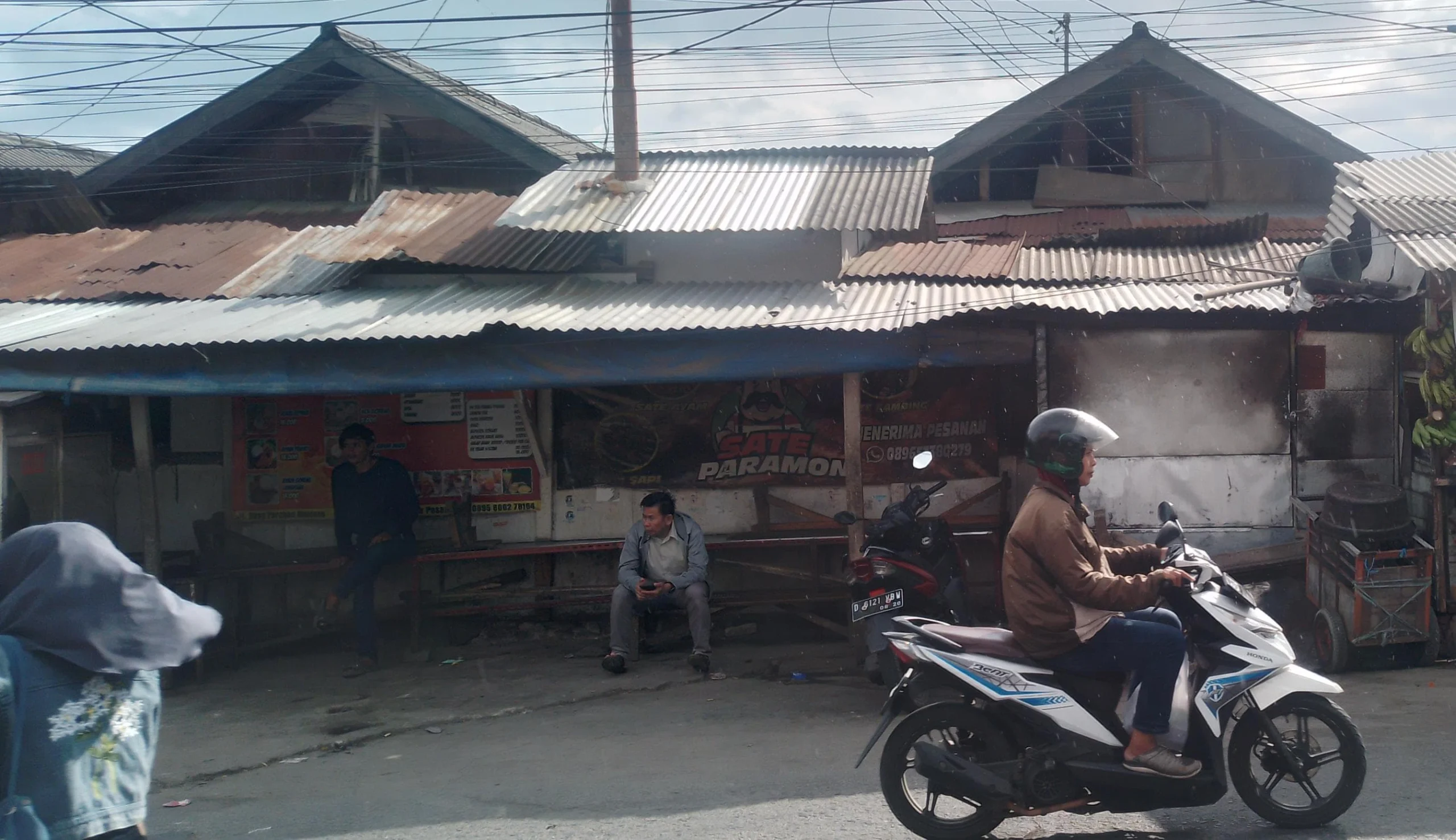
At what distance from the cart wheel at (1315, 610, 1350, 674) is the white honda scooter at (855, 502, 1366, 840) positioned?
2.88 metres

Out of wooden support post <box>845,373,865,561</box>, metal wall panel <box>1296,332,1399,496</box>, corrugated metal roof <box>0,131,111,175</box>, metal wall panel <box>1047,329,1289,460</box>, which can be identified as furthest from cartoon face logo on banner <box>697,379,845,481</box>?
corrugated metal roof <box>0,131,111,175</box>

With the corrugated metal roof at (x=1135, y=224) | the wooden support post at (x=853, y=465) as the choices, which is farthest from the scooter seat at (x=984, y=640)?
the corrugated metal roof at (x=1135, y=224)

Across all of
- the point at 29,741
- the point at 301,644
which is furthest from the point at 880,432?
the point at 29,741

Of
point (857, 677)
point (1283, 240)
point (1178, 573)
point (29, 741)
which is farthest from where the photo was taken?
point (1283, 240)

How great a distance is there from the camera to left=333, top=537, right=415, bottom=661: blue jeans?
332 inches

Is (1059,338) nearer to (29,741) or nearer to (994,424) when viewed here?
(994,424)

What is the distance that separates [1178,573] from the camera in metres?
4.18

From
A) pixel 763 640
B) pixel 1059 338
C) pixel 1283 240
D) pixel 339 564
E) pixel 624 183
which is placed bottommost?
pixel 763 640

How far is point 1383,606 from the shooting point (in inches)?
272

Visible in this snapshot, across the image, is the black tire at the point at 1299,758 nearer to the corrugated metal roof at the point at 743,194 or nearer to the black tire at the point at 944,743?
the black tire at the point at 944,743

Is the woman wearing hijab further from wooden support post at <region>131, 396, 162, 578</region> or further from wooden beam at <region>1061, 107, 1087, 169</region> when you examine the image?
wooden beam at <region>1061, 107, 1087, 169</region>

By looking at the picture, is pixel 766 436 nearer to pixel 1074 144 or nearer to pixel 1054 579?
pixel 1054 579

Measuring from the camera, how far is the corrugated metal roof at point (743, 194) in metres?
9.13

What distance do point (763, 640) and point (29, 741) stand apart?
673 centimetres
